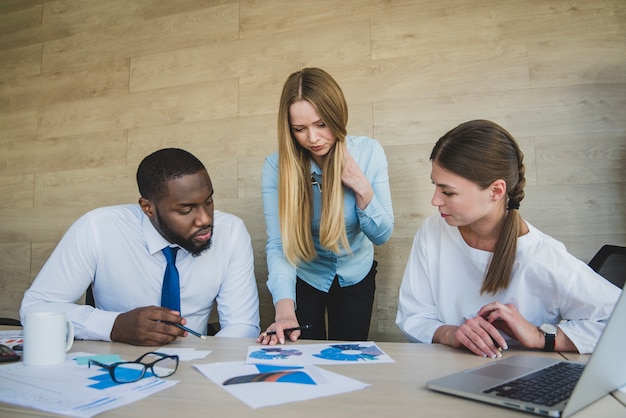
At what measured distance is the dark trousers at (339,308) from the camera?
1955 millimetres

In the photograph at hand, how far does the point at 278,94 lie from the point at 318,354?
70.1 inches

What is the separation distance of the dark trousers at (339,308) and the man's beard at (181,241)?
17.9 inches

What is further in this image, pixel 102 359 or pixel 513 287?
pixel 513 287

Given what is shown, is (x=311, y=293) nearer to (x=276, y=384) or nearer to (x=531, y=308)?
(x=531, y=308)

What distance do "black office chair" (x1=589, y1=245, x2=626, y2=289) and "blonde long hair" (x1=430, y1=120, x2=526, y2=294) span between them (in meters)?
0.54

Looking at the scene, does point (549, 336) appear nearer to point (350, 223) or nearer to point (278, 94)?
point (350, 223)

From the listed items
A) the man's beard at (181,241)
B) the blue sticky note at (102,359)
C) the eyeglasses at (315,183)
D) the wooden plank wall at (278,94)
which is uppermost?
the wooden plank wall at (278,94)

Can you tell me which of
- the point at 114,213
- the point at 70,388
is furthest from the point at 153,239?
the point at 70,388

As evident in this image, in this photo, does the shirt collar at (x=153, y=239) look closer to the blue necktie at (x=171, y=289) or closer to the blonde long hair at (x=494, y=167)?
the blue necktie at (x=171, y=289)

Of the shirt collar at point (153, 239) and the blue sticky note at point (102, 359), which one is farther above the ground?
the shirt collar at point (153, 239)

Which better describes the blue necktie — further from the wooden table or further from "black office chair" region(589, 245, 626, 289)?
"black office chair" region(589, 245, 626, 289)

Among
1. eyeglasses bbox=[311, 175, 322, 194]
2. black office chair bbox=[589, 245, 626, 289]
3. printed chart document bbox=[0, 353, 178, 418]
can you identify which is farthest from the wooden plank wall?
printed chart document bbox=[0, 353, 178, 418]

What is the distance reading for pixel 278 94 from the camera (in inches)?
105

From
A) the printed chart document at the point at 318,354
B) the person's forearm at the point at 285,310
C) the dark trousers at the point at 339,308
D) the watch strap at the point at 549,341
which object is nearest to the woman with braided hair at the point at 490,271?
the watch strap at the point at 549,341
